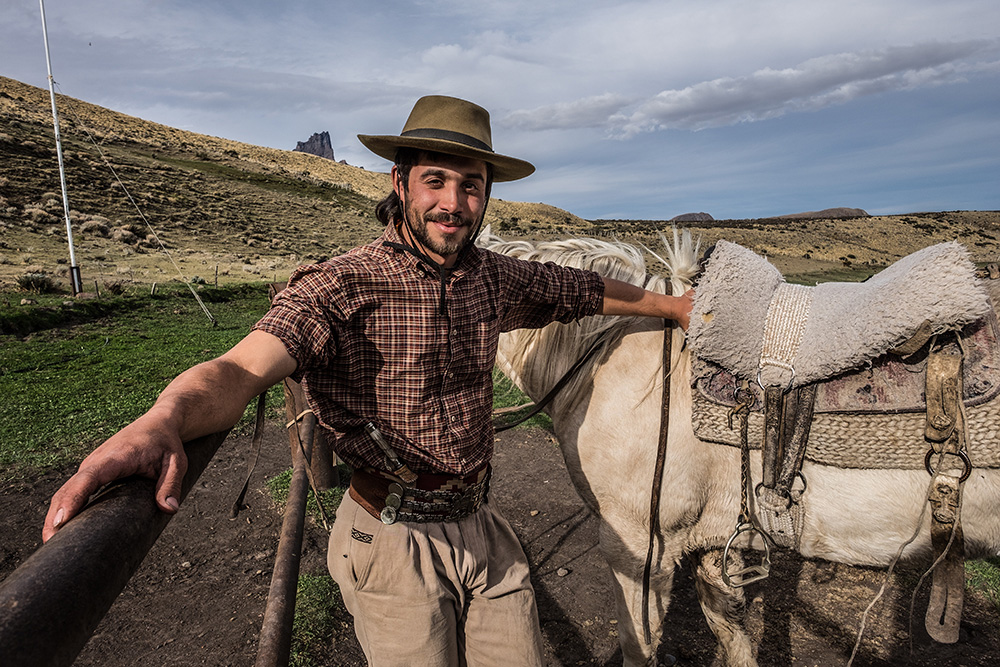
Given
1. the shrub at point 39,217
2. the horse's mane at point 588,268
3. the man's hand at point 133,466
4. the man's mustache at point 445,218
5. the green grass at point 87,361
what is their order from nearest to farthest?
the man's hand at point 133,466
the man's mustache at point 445,218
the horse's mane at point 588,268
the green grass at point 87,361
the shrub at point 39,217

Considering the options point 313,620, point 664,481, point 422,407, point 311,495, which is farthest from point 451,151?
point 311,495

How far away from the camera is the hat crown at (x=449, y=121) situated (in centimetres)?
192

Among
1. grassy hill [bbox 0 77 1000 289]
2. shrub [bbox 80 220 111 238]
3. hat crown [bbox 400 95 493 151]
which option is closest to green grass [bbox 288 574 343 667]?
hat crown [bbox 400 95 493 151]

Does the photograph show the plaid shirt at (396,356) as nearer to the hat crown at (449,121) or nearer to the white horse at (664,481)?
the hat crown at (449,121)

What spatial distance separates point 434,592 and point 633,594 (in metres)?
1.17

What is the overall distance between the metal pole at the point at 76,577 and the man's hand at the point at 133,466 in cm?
2

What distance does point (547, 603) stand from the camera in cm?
346

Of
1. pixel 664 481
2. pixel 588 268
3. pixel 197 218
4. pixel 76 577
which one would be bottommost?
pixel 664 481

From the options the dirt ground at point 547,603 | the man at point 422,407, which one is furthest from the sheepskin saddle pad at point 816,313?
the dirt ground at point 547,603

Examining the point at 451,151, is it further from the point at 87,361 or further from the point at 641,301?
the point at 87,361

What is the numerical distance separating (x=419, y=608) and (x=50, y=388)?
23.4ft

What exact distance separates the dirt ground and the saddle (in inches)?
51.1

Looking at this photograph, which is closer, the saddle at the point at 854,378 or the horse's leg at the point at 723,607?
the saddle at the point at 854,378

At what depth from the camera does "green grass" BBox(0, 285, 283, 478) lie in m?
5.42
